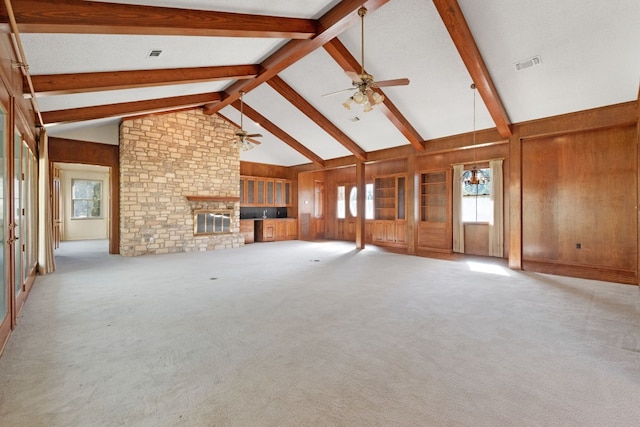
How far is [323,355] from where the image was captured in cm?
251

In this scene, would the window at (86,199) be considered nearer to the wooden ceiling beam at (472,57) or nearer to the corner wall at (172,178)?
the corner wall at (172,178)

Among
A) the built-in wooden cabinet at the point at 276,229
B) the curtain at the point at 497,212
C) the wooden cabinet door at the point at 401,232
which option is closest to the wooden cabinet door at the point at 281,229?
the built-in wooden cabinet at the point at 276,229

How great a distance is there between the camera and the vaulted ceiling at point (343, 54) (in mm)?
3529

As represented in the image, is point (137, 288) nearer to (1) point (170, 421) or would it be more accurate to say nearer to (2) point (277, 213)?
(1) point (170, 421)

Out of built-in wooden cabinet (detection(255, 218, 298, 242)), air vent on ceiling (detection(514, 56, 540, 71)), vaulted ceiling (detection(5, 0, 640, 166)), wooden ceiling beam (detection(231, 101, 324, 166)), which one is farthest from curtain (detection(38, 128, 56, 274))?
air vent on ceiling (detection(514, 56, 540, 71))

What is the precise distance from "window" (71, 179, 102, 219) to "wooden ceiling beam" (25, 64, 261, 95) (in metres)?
8.95

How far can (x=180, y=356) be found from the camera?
2490 mm

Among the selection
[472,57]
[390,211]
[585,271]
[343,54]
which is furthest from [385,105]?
[585,271]

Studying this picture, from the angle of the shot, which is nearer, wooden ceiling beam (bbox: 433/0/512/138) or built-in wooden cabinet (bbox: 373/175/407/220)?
wooden ceiling beam (bbox: 433/0/512/138)

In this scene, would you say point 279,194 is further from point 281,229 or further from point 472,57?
point 472,57

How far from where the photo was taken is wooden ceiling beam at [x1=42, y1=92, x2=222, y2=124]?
5543 millimetres

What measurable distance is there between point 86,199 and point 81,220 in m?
0.81

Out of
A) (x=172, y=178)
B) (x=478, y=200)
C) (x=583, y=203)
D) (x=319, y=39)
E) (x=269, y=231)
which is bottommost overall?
(x=269, y=231)

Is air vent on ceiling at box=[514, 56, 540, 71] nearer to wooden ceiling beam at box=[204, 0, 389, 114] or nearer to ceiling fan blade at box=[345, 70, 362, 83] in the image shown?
wooden ceiling beam at box=[204, 0, 389, 114]
